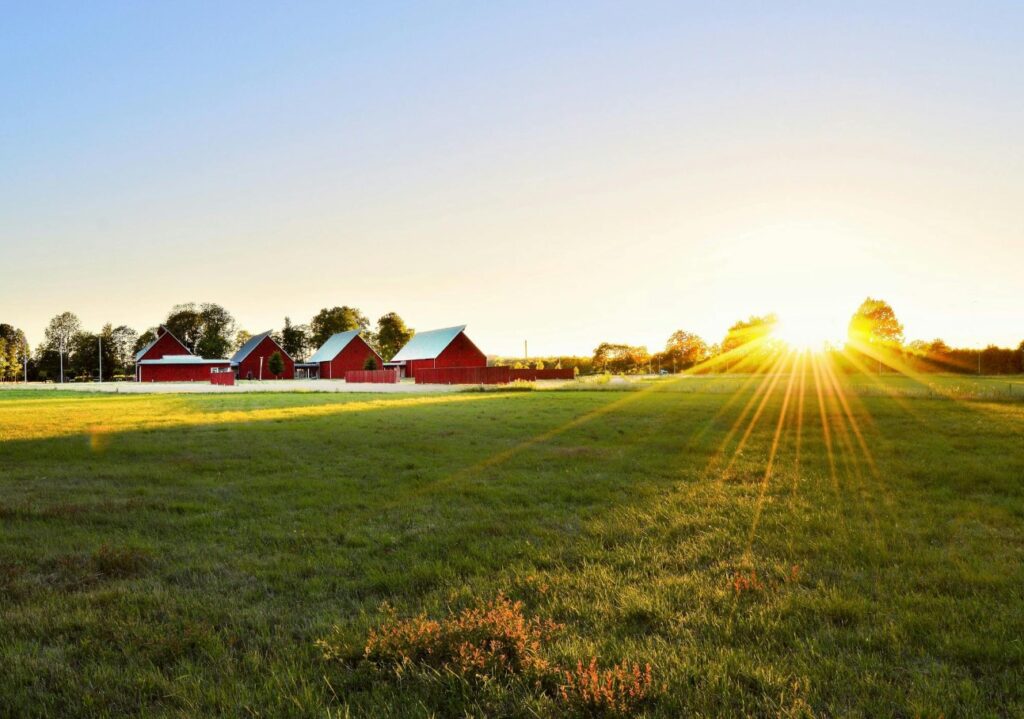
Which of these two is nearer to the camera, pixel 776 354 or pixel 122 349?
pixel 776 354

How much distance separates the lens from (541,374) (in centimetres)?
7006

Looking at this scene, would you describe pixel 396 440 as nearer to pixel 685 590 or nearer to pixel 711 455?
pixel 711 455

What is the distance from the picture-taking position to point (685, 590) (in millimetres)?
4879

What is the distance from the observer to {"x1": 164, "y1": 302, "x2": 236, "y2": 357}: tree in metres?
111

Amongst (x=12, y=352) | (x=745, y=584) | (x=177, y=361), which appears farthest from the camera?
(x=12, y=352)

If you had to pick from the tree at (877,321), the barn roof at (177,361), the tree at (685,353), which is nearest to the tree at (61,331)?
the barn roof at (177,361)

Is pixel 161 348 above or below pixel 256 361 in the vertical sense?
above

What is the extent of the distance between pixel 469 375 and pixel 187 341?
80.4 m

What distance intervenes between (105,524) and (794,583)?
8006mm

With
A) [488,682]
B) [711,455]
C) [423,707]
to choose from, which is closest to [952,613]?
[488,682]

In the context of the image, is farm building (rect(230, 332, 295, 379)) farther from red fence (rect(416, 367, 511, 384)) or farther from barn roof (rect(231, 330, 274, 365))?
red fence (rect(416, 367, 511, 384))

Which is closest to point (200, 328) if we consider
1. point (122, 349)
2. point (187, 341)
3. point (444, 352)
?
point (187, 341)

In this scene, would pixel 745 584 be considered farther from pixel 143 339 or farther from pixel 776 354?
pixel 143 339

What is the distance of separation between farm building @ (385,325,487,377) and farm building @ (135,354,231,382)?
32.3 m
